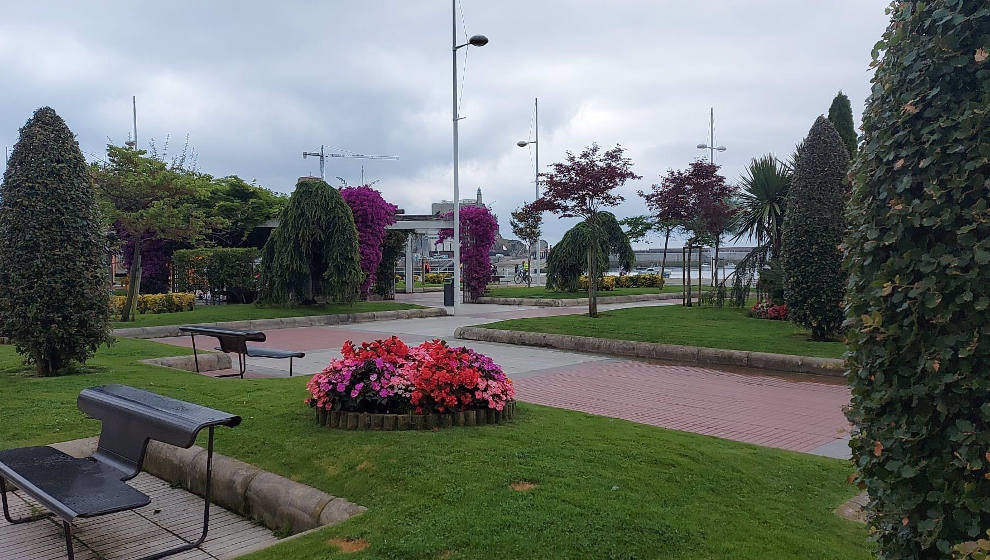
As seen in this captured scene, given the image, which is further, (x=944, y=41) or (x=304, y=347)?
(x=304, y=347)

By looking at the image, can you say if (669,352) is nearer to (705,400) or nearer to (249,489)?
(705,400)

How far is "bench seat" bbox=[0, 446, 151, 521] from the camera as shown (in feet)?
11.7

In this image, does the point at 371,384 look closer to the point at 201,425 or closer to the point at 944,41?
the point at 201,425

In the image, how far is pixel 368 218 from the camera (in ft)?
85.2

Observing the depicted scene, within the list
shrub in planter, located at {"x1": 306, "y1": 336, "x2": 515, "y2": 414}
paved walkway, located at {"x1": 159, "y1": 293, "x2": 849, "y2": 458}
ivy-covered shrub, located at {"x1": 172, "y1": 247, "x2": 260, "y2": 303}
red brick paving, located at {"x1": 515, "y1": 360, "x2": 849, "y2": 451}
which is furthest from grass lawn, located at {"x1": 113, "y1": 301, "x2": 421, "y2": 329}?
shrub in planter, located at {"x1": 306, "y1": 336, "x2": 515, "y2": 414}

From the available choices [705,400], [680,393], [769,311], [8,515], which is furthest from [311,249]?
[8,515]

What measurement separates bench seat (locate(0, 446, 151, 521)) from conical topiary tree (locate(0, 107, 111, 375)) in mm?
4438

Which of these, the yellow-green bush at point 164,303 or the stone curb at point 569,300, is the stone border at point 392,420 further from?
the stone curb at point 569,300

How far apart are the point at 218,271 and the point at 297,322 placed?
5.53 metres

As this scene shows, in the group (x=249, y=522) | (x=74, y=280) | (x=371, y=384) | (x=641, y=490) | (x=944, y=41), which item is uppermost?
(x=944, y=41)

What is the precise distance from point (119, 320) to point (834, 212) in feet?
57.4

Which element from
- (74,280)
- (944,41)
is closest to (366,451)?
(944,41)

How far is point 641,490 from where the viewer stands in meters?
4.27

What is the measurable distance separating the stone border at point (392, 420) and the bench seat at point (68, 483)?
1.74 m
